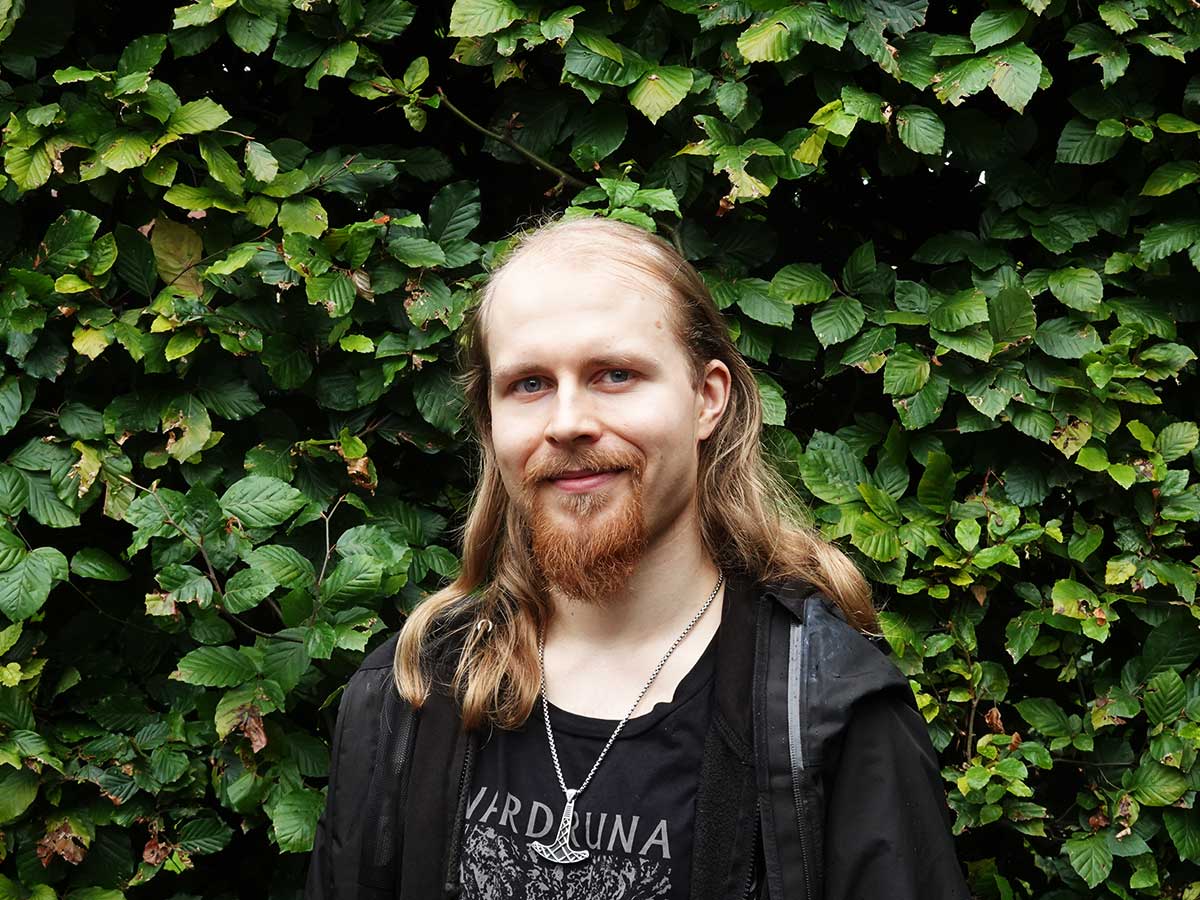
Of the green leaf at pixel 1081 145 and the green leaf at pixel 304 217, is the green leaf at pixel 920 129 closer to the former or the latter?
the green leaf at pixel 1081 145

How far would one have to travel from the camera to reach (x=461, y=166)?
2.82 meters

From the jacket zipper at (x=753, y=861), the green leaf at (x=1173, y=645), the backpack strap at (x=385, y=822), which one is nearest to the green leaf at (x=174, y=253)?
the backpack strap at (x=385, y=822)

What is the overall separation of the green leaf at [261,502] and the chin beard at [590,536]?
58 centimetres

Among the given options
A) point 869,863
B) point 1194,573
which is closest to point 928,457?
point 1194,573

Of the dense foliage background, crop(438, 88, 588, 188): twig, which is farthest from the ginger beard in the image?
crop(438, 88, 588, 188): twig

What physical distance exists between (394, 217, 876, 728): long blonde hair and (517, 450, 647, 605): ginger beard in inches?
8.1

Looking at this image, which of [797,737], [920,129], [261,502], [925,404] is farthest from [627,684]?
[920,129]

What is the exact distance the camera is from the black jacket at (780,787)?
5.45 feet

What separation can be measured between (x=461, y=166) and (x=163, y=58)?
709 millimetres

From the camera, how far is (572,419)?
1785 millimetres

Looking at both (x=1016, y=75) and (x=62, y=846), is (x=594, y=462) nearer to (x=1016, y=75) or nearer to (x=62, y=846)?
(x=1016, y=75)

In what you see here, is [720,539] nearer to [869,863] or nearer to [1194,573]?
[869,863]

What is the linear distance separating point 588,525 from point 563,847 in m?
0.50

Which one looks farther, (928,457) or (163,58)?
(163,58)
